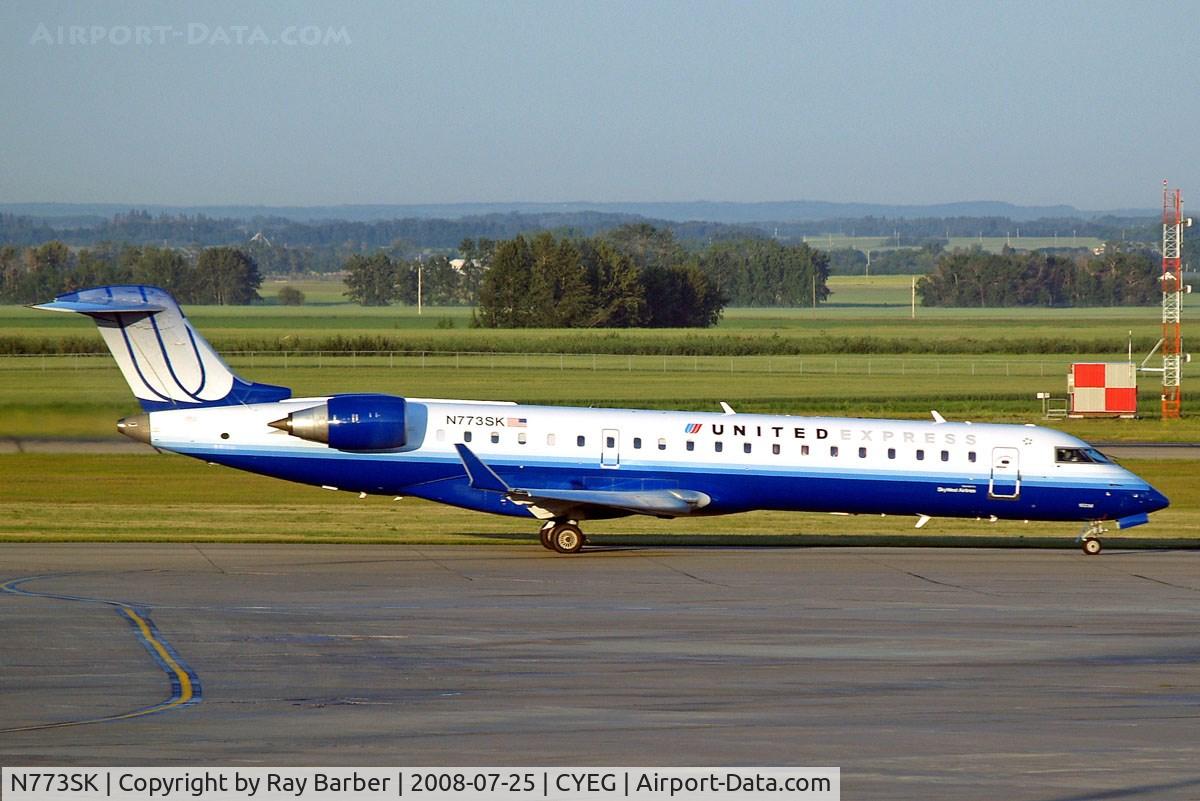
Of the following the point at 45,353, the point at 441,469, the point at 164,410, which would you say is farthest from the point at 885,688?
the point at 45,353

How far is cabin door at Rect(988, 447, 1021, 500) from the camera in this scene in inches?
1249

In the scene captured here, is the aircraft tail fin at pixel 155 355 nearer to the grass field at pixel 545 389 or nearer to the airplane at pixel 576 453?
the airplane at pixel 576 453

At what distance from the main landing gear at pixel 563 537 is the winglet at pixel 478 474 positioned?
1590mm

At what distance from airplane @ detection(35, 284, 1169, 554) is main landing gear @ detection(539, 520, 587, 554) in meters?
0.03

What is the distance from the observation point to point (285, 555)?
99.5 ft

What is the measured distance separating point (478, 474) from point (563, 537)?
7.61ft

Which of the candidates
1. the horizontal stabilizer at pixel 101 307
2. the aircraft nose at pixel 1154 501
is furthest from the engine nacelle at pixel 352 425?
the aircraft nose at pixel 1154 501

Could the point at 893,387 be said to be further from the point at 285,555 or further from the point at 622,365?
the point at 285,555

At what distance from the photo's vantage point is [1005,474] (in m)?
31.8

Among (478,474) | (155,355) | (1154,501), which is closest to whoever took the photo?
(478,474)

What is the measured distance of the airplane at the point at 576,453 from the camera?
30891 millimetres

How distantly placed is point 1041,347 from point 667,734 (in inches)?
4082

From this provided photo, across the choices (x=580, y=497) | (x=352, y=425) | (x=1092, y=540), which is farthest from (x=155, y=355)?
(x=1092, y=540)

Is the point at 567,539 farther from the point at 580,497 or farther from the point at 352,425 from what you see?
the point at 352,425
